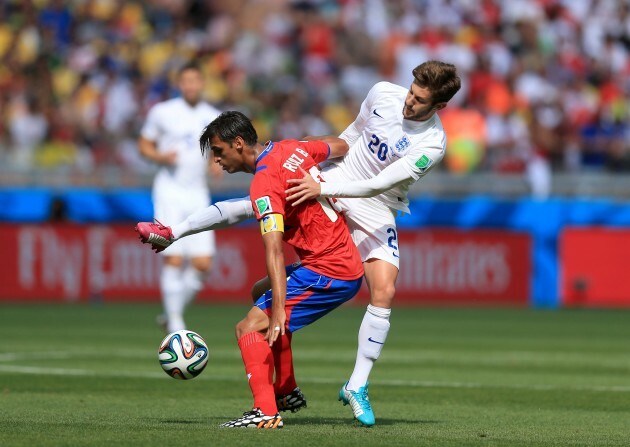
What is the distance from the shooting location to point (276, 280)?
7.43 m

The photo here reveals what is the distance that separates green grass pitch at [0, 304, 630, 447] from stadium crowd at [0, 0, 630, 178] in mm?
4339

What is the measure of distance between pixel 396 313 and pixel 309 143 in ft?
37.6

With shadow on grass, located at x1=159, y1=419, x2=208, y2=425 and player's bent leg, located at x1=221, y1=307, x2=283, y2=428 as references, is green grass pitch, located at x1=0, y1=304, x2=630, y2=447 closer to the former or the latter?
shadow on grass, located at x1=159, y1=419, x2=208, y2=425

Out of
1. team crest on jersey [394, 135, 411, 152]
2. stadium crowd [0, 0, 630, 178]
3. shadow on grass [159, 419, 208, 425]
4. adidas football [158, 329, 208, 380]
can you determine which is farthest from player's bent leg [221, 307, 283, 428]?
stadium crowd [0, 0, 630, 178]

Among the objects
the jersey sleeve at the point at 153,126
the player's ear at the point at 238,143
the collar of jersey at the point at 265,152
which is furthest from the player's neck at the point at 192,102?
the player's ear at the point at 238,143

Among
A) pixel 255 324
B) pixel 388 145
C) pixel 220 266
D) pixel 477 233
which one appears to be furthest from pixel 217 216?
pixel 477 233

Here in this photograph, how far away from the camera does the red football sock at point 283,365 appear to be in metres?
7.93

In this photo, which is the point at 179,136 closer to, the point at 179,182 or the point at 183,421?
the point at 179,182

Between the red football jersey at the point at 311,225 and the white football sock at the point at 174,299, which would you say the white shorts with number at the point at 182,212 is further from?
the red football jersey at the point at 311,225

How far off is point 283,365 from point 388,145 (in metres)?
1.60

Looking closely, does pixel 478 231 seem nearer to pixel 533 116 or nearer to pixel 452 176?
pixel 452 176

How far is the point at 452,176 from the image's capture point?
2109 cm

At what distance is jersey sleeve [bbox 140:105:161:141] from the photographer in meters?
13.8

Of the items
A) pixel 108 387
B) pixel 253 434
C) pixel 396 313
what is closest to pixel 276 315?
pixel 253 434
